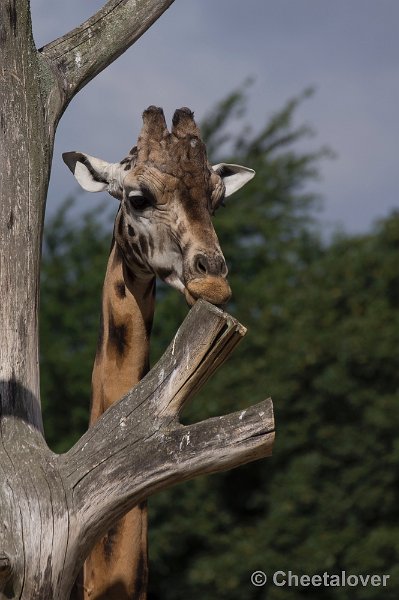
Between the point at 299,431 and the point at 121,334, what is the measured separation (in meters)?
10.3

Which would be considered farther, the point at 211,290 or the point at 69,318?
the point at 69,318

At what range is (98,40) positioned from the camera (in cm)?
593

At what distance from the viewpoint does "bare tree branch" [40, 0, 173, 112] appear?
577 cm

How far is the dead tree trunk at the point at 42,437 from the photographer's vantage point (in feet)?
15.2

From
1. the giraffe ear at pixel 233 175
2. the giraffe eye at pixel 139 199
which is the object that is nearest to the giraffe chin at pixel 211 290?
the giraffe eye at pixel 139 199

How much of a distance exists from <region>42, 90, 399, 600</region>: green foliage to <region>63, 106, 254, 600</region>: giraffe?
31.4 ft

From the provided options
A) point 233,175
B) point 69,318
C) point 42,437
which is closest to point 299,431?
point 69,318

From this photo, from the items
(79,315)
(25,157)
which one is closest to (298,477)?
(79,315)

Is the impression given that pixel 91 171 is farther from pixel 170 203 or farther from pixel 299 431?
pixel 299 431

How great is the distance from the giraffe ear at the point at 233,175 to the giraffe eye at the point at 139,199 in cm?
79

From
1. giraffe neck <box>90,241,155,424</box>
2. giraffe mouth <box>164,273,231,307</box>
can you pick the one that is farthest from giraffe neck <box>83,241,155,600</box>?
giraffe mouth <box>164,273,231,307</box>

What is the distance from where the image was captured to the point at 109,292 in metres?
6.62

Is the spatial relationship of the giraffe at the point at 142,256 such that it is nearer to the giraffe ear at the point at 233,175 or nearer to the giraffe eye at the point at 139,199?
the giraffe eye at the point at 139,199

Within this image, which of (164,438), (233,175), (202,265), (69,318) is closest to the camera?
(164,438)
